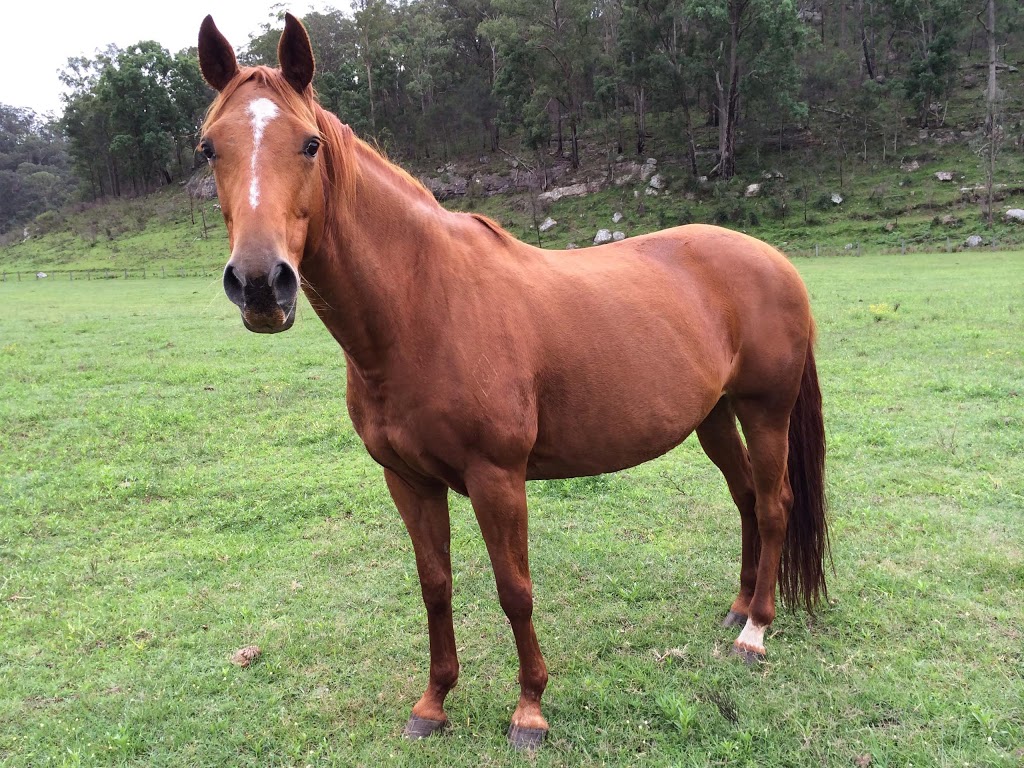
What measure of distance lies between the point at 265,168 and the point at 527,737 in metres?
2.52

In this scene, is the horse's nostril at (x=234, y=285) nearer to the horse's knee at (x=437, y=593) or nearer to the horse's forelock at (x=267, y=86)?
the horse's forelock at (x=267, y=86)

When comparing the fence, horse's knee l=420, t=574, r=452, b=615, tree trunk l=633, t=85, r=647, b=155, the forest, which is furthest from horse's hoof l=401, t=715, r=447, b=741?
tree trunk l=633, t=85, r=647, b=155

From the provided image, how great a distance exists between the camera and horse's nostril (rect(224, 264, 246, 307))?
170cm

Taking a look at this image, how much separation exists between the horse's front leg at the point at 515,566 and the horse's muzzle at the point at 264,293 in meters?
1.04

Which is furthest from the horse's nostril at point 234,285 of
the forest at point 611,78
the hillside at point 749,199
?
the forest at point 611,78

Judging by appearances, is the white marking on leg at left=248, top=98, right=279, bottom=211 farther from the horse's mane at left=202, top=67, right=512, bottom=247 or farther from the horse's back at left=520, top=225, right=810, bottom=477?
the horse's back at left=520, top=225, right=810, bottom=477

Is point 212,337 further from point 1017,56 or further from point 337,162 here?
point 1017,56

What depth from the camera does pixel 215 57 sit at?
207 centimetres

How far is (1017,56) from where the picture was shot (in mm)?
42812

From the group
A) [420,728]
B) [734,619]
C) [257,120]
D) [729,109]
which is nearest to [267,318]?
[257,120]

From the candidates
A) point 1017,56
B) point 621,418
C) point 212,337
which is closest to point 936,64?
point 1017,56

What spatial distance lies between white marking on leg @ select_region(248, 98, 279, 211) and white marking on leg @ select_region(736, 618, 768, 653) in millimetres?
3132

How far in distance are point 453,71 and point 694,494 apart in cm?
5450

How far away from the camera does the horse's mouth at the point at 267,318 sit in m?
1.73
